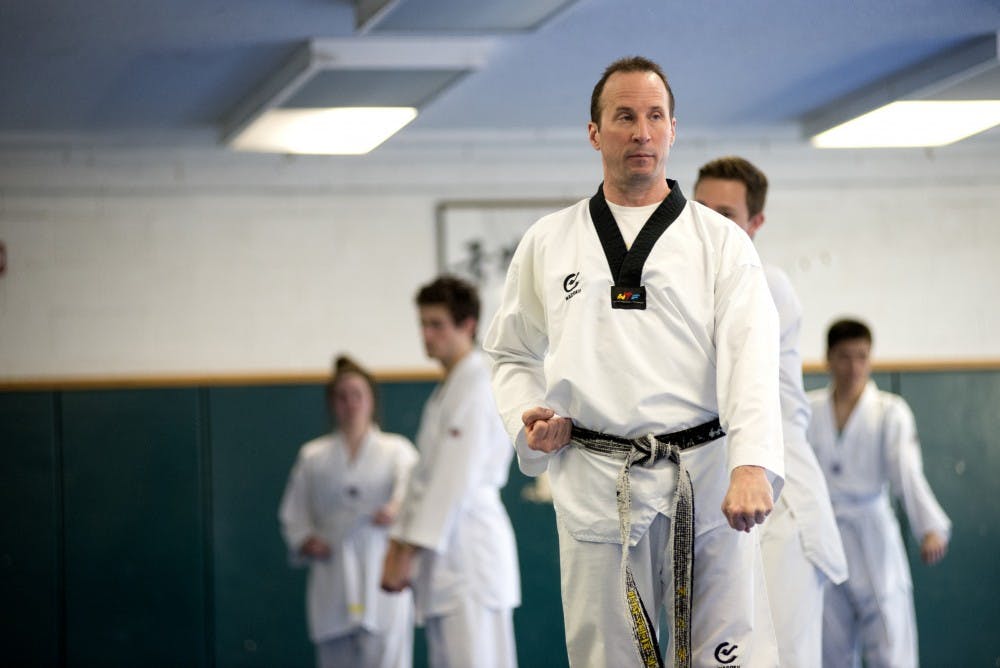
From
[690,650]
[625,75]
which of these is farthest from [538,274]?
[690,650]

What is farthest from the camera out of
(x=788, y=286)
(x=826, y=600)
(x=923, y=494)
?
(x=923, y=494)

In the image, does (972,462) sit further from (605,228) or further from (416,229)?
(605,228)

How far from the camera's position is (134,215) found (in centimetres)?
691

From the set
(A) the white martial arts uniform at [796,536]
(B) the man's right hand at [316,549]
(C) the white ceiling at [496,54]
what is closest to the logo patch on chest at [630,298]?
(A) the white martial arts uniform at [796,536]

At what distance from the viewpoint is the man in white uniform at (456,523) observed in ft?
16.2

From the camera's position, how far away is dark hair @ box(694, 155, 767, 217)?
11.8 feet

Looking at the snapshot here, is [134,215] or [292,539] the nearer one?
[292,539]

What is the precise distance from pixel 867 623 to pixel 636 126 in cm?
364

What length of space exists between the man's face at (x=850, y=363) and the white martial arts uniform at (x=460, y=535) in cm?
181

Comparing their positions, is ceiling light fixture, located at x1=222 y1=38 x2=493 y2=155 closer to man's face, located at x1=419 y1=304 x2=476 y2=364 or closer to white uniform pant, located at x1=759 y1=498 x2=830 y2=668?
man's face, located at x1=419 y1=304 x2=476 y2=364

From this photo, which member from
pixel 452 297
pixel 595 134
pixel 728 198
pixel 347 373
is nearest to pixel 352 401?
pixel 347 373

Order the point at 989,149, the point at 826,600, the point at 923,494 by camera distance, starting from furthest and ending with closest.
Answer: the point at 989,149 < the point at 923,494 < the point at 826,600

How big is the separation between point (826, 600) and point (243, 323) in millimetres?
3193

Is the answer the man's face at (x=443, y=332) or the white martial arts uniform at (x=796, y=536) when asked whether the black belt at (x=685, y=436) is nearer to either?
the white martial arts uniform at (x=796, y=536)
